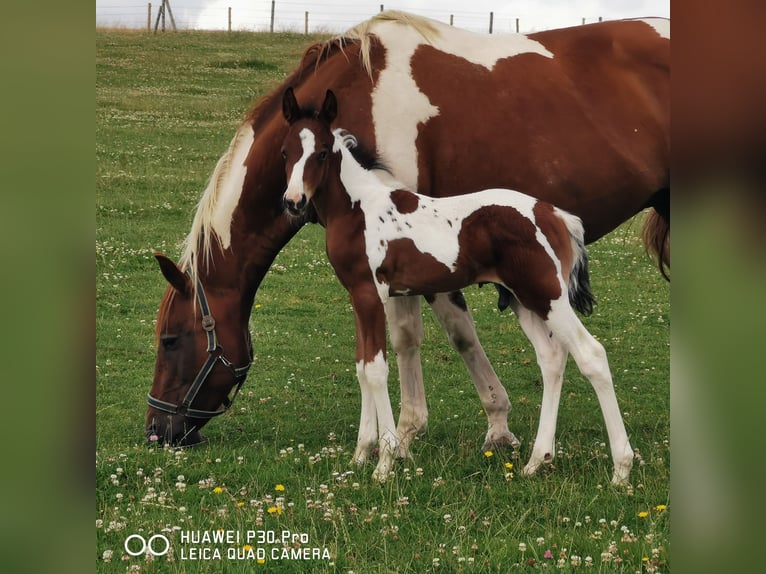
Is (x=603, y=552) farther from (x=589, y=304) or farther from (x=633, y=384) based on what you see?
(x=633, y=384)

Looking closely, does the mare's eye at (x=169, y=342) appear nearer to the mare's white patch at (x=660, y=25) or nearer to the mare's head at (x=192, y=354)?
the mare's head at (x=192, y=354)

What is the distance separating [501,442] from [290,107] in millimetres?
2893

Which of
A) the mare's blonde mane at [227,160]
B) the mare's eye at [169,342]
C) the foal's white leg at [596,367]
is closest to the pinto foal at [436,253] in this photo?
A: the foal's white leg at [596,367]

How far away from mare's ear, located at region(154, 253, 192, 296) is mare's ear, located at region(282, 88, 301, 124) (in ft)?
4.65

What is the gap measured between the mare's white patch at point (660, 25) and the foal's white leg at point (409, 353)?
2.94 metres

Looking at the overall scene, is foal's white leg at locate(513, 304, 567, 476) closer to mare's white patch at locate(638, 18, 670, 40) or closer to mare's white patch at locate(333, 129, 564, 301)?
mare's white patch at locate(333, 129, 564, 301)

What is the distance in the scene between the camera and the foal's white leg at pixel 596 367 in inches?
207

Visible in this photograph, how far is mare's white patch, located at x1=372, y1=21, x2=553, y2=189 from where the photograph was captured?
6039 millimetres

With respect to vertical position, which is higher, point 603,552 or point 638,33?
point 638,33
